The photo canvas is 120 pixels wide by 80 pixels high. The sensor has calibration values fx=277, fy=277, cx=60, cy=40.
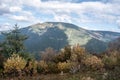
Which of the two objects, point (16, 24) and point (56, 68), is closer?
point (56, 68)

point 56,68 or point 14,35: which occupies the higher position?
point 14,35

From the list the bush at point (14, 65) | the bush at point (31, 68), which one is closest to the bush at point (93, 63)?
the bush at point (31, 68)

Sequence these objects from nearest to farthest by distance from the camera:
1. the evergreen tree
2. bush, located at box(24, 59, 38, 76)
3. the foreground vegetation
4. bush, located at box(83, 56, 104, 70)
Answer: the foreground vegetation, bush, located at box(24, 59, 38, 76), bush, located at box(83, 56, 104, 70), the evergreen tree

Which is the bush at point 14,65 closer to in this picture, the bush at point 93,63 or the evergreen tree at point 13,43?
the evergreen tree at point 13,43

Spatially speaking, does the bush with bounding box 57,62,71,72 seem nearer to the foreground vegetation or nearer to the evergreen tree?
the foreground vegetation

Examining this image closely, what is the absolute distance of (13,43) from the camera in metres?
96.4

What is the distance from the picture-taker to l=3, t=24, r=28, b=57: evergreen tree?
307 feet

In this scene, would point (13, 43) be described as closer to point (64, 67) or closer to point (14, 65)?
point (14, 65)

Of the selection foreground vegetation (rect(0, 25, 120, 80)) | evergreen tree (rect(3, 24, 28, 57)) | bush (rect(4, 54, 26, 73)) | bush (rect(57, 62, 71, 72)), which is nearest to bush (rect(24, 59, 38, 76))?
foreground vegetation (rect(0, 25, 120, 80))

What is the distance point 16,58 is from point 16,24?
31282 millimetres

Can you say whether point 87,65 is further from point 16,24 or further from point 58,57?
point 16,24

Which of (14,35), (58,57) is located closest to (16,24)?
(14,35)

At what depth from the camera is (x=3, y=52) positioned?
3797 inches

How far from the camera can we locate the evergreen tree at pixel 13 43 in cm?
9351
